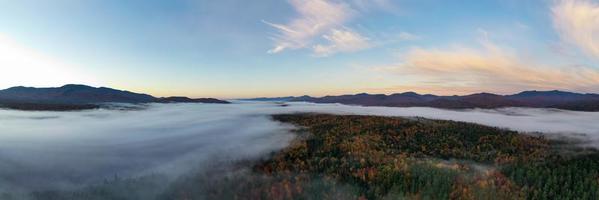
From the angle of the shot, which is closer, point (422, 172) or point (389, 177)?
point (389, 177)

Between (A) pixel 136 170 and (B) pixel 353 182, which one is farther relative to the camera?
(A) pixel 136 170

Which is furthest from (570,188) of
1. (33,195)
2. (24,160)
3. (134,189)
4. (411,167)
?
(24,160)

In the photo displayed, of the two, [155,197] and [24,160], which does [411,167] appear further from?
[24,160]

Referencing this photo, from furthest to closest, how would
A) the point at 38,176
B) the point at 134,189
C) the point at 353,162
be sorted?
1. the point at 38,176
2. the point at 353,162
3. the point at 134,189

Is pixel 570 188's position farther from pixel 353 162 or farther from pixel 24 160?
pixel 24 160

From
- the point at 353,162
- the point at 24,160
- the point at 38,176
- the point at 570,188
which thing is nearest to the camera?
the point at 570,188

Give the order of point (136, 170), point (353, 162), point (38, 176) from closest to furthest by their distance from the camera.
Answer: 1. point (353, 162)
2. point (38, 176)
3. point (136, 170)

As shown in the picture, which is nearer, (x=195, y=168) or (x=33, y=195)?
(x=33, y=195)

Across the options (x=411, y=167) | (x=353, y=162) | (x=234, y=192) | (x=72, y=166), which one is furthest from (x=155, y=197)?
(x=72, y=166)

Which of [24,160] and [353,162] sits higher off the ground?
[353,162]
